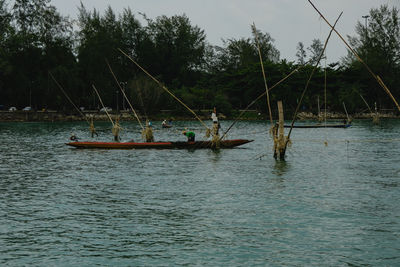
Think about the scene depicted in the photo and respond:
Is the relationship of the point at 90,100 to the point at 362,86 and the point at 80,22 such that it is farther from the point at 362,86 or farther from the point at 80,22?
the point at 362,86

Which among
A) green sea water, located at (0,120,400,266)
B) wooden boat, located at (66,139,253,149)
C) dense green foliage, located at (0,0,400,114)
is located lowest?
green sea water, located at (0,120,400,266)

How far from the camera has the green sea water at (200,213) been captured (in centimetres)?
1091

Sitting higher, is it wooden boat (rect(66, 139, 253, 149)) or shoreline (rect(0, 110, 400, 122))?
shoreline (rect(0, 110, 400, 122))

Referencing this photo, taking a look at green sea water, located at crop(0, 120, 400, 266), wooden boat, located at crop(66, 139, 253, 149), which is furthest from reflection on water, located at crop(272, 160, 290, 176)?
wooden boat, located at crop(66, 139, 253, 149)

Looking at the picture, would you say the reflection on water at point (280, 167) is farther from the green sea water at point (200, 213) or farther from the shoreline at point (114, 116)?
the shoreline at point (114, 116)

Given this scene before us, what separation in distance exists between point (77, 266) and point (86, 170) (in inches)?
546

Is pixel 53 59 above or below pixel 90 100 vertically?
above

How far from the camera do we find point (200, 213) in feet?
47.8

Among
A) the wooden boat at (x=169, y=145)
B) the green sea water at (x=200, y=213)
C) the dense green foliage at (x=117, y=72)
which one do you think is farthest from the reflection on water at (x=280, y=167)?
the dense green foliage at (x=117, y=72)

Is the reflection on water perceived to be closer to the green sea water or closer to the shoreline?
the green sea water

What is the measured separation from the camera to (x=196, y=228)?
13.0 meters

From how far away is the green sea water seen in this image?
1091cm

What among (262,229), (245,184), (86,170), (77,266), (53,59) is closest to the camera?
(77,266)

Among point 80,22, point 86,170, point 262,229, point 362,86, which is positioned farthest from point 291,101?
point 262,229
